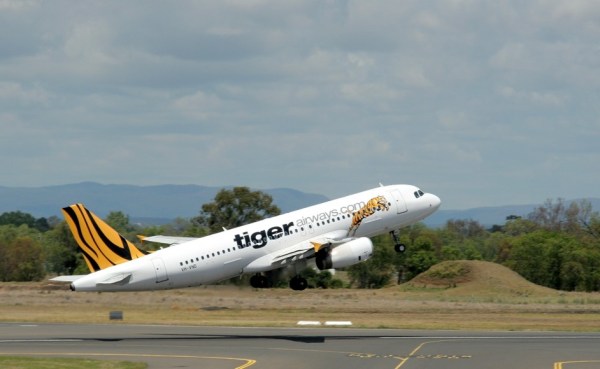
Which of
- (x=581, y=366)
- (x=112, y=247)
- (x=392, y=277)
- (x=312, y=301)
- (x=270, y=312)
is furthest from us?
(x=392, y=277)

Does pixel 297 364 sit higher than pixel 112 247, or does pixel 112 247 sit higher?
pixel 112 247

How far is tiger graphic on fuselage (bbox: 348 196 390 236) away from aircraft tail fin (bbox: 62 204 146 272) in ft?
47.7

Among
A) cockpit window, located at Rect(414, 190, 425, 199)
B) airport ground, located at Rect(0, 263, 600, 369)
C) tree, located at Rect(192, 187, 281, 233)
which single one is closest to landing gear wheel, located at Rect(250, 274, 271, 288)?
airport ground, located at Rect(0, 263, 600, 369)

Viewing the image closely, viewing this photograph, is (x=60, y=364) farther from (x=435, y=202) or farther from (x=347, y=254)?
(x=435, y=202)

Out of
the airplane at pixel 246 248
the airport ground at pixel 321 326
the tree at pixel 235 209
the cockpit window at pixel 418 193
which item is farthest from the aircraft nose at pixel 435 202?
the tree at pixel 235 209

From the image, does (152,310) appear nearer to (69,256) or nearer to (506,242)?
(69,256)

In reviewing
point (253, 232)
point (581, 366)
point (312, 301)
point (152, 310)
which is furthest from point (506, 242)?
point (581, 366)

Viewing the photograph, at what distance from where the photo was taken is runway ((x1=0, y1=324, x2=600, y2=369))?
5738 cm

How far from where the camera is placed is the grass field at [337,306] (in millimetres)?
85000

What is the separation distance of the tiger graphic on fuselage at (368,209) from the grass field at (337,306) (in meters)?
7.60

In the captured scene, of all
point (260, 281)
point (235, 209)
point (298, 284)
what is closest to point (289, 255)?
point (298, 284)

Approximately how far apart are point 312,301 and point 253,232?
2354 cm

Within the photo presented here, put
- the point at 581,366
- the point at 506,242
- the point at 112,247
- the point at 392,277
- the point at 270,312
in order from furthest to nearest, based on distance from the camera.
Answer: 1. the point at 506,242
2. the point at 392,277
3. the point at 270,312
4. the point at 112,247
5. the point at 581,366

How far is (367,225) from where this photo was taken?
3135 inches
